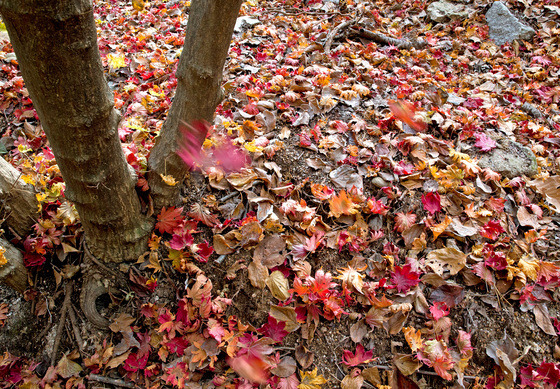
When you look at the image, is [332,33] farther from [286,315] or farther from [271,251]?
[286,315]

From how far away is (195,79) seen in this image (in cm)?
141

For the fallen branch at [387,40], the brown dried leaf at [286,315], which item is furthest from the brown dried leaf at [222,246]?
the fallen branch at [387,40]

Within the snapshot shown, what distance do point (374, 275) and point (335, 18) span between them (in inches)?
143

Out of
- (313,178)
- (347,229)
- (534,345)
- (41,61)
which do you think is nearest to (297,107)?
(313,178)

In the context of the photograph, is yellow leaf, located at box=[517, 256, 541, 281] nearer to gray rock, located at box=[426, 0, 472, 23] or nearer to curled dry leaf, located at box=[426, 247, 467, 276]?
curled dry leaf, located at box=[426, 247, 467, 276]

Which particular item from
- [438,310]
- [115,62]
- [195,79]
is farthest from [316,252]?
[115,62]

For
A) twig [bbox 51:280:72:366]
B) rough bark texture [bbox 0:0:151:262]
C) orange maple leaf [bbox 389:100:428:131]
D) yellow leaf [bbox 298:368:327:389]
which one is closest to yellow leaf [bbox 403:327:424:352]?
yellow leaf [bbox 298:368:327:389]

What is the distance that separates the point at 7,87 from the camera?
8.80 ft

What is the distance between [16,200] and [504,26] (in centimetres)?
541

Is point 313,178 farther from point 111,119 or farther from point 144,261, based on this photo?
point 111,119

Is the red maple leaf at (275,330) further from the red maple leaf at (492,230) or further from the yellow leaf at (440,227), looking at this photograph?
the red maple leaf at (492,230)

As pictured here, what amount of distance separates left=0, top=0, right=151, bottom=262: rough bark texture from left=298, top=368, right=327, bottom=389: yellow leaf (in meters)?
1.11

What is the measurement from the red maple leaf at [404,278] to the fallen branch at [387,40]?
2.96 m

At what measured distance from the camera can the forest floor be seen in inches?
64.2
